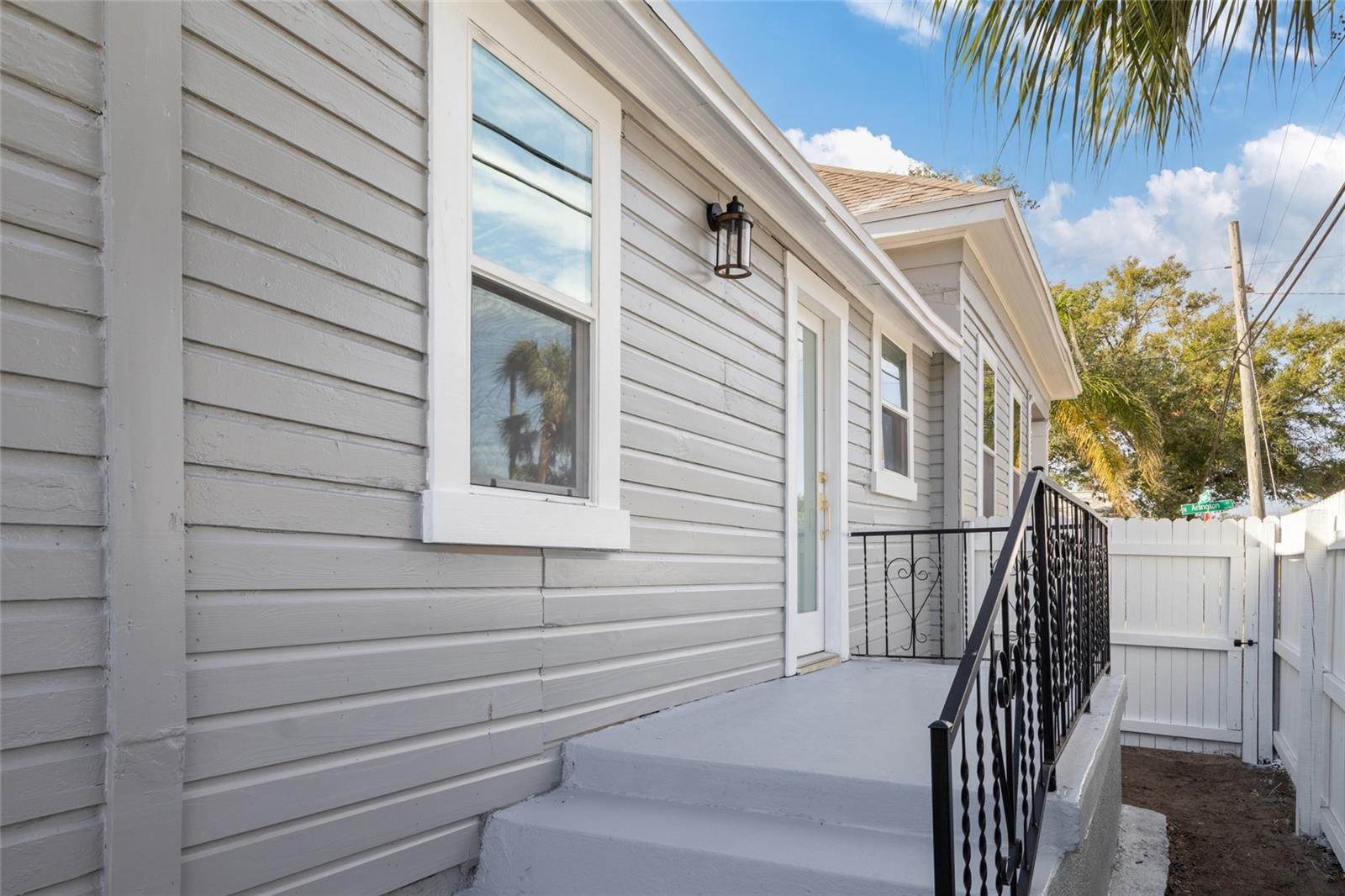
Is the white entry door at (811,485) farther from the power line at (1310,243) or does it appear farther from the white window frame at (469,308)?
the power line at (1310,243)

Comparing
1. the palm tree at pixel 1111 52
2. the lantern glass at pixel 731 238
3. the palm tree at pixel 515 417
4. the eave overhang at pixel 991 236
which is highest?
the eave overhang at pixel 991 236

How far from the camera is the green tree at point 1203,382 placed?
81.6 feet

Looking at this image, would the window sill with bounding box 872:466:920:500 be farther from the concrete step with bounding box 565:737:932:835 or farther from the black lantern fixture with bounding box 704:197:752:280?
the concrete step with bounding box 565:737:932:835

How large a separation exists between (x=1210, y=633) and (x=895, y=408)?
109 inches

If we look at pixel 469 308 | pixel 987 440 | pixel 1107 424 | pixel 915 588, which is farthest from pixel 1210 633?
pixel 1107 424

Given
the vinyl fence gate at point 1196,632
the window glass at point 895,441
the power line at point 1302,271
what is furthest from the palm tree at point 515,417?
the vinyl fence gate at point 1196,632

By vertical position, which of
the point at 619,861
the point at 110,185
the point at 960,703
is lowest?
the point at 619,861

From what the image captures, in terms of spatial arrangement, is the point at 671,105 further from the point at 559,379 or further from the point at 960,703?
the point at 960,703

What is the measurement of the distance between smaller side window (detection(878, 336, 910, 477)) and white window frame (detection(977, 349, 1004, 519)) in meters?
1.56

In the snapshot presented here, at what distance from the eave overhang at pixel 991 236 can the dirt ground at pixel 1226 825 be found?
4.00m

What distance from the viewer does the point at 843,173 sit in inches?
363

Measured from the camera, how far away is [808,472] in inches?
222

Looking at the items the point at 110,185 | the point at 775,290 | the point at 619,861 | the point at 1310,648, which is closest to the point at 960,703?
the point at 619,861

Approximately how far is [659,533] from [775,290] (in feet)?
5.92
